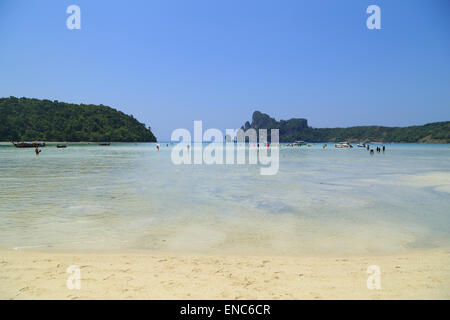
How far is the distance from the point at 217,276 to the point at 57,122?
173 meters

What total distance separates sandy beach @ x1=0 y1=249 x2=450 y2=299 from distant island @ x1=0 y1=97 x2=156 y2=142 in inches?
6092

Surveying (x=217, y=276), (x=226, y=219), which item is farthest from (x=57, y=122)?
(x=217, y=276)

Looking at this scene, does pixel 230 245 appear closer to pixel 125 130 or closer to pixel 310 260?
pixel 310 260

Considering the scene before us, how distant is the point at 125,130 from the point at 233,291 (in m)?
195

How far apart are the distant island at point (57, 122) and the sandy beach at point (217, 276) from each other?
6092 inches

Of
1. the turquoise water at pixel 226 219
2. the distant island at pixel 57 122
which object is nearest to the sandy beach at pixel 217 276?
the turquoise water at pixel 226 219

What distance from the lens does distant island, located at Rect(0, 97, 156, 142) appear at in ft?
429

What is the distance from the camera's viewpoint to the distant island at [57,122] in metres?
131

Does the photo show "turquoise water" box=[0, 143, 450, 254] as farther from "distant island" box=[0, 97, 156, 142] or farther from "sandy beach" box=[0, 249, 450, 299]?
"distant island" box=[0, 97, 156, 142]

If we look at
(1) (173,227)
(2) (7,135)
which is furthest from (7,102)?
(1) (173,227)

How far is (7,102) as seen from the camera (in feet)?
468

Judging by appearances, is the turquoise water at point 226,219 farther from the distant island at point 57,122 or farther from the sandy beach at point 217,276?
the distant island at point 57,122
